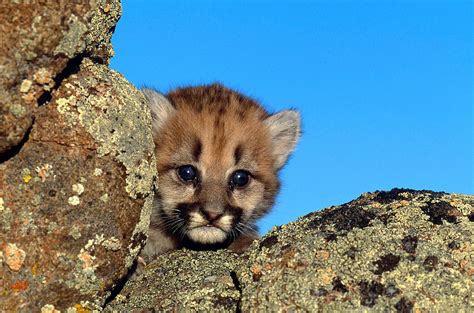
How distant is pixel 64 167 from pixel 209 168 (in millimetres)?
2386

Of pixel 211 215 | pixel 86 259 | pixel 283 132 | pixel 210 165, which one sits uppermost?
pixel 283 132

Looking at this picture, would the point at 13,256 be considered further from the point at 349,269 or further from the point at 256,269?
the point at 349,269

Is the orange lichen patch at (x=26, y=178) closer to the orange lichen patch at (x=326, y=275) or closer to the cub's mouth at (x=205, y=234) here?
the orange lichen patch at (x=326, y=275)

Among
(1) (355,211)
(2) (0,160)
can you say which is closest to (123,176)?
(2) (0,160)

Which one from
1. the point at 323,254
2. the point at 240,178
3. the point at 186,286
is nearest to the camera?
the point at 323,254

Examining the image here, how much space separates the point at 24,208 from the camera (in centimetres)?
373

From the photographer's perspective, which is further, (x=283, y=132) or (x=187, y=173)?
(x=283, y=132)

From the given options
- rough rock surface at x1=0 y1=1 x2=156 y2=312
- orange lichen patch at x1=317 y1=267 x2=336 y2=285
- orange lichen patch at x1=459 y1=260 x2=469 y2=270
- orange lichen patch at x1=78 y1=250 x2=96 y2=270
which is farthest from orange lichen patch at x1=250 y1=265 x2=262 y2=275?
orange lichen patch at x1=459 y1=260 x2=469 y2=270

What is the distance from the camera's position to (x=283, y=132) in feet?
23.7

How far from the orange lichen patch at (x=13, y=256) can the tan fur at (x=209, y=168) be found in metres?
1.73

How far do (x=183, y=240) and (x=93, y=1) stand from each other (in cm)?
262

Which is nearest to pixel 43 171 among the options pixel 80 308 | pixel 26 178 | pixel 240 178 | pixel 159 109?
pixel 26 178

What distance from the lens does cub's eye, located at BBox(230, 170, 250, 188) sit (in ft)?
20.7

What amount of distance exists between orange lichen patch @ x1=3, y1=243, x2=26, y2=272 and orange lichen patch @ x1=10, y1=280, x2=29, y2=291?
0.24 ft
